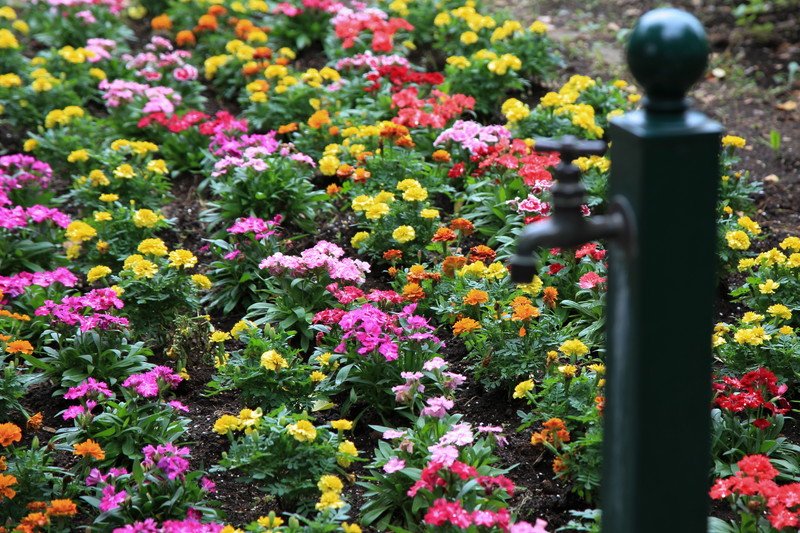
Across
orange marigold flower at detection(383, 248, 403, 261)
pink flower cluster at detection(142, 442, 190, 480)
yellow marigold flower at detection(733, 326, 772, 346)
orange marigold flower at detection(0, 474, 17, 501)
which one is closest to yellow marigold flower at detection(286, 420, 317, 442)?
pink flower cluster at detection(142, 442, 190, 480)

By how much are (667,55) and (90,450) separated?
2.40 meters

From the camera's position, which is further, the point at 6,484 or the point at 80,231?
the point at 80,231

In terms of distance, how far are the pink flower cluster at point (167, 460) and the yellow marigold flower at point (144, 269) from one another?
1018mm

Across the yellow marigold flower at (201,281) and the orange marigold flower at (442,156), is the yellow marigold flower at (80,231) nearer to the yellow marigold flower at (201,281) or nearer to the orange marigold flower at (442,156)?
the yellow marigold flower at (201,281)

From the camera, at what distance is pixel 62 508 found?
313 cm

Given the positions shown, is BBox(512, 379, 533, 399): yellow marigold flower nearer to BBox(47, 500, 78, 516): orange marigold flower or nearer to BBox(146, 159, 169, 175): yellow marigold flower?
BBox(47, 500, 78, 516): orange marigold flower

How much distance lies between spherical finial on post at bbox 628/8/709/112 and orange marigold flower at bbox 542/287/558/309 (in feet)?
6.71

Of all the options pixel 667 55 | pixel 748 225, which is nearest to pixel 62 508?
pixel 667 55

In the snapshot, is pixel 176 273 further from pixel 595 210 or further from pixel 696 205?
pixel 696 205

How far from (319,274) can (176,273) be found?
661 mm

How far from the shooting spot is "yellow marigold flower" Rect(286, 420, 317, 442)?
129 inches

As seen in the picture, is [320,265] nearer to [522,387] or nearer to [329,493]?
[522,387]

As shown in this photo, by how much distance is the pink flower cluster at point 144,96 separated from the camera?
237 inches

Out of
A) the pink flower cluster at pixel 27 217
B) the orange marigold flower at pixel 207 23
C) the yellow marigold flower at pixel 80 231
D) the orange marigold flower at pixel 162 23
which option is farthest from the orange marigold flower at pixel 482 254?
the orange marigold flower at pixel 162 23
